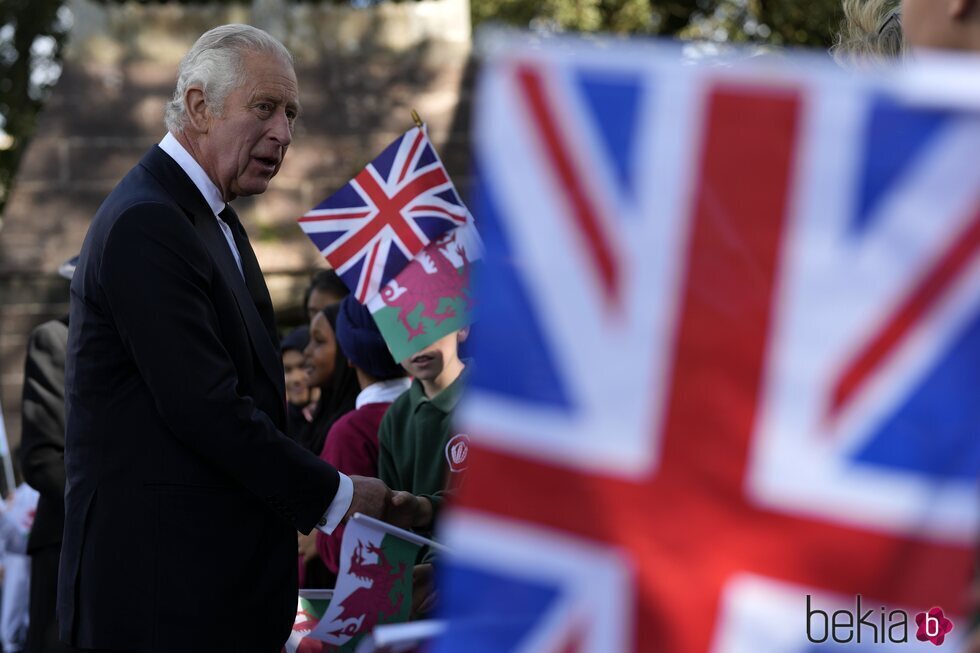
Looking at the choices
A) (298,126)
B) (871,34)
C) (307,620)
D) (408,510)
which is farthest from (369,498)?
(298,126)

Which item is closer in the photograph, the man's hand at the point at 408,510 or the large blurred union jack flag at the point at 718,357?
the large blurred union jack flag at the point at 718,357

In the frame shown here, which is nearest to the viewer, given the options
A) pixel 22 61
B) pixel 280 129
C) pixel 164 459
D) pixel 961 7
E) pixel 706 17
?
pixel 961 7

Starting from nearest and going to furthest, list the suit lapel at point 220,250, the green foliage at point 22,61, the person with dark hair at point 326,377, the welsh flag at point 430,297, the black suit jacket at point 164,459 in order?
1. the black suit jacket at point 164,459
2. the suit lapel at point 220,250
3. the welsh flag at point 430,297
4. the person with dark hair at point 326,377
5. the green foliage at point 22,61

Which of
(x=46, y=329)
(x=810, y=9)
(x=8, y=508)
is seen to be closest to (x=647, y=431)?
(x=46, y=329)

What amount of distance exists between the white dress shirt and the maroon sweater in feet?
2.75

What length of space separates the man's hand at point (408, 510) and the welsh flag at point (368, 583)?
0.35 feet

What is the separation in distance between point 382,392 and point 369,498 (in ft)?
3.44

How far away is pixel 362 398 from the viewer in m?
3.86

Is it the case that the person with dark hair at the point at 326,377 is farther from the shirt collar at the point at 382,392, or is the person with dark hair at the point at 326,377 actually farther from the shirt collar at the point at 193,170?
the shirt collar at the point at 193,170

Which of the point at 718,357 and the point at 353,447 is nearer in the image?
the point at 718,357

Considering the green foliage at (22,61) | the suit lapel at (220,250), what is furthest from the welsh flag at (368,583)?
the green foliage at (22,61)

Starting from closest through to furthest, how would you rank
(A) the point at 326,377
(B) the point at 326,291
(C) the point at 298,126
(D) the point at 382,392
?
1. (D) the point at 382,392
2. (A) the point at 326,377
3. (B) the point at 326,291
4. (C) the point at 298,126

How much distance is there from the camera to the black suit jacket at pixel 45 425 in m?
4.82

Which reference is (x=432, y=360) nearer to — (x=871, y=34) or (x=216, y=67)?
(x=216, y=67)
